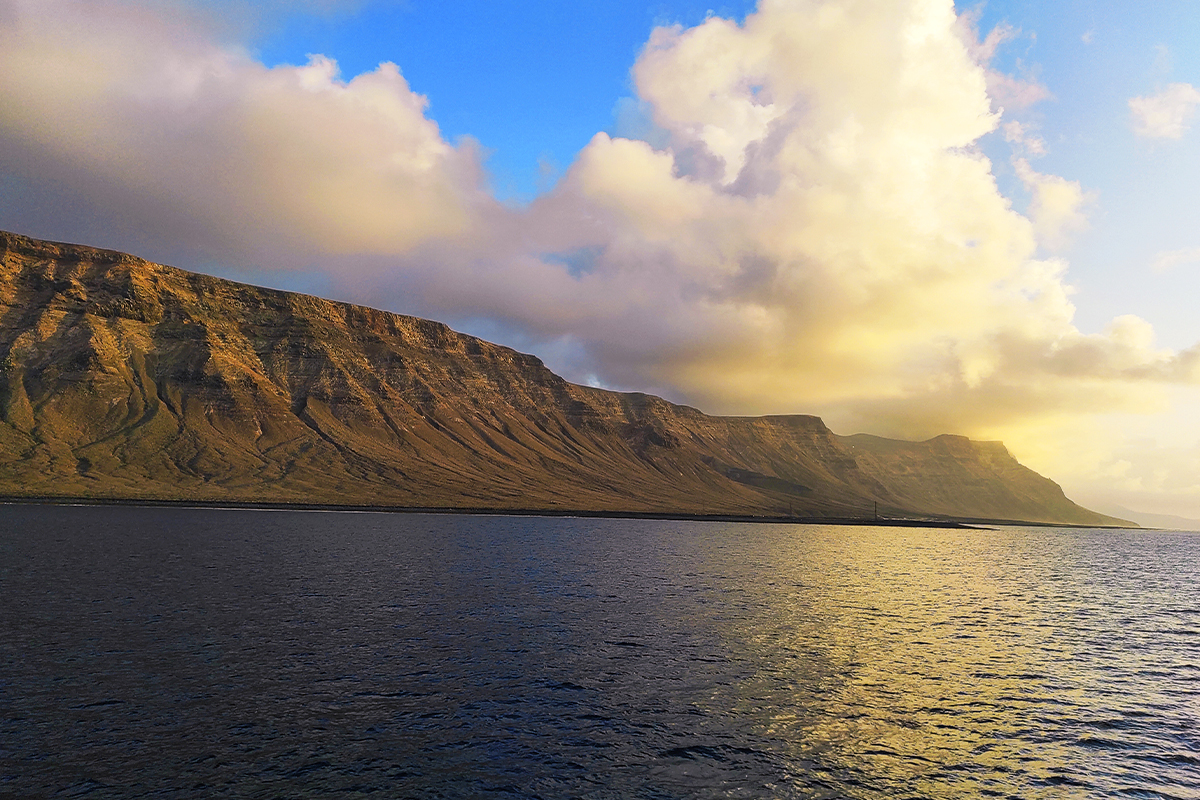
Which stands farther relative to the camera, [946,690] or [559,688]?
[946,690]

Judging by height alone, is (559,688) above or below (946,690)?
below

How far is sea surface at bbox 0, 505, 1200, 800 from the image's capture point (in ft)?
84.7

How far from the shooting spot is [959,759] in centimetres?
2894

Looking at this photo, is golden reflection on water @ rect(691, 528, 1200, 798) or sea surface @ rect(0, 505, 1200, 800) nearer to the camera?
sea surface @ rect(0, 505, 1200, 800)

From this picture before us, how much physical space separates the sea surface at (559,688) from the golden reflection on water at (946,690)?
0.21 m

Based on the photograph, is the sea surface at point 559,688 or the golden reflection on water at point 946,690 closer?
the sea surface at point 559,688

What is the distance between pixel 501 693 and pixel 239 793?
14.9 meters

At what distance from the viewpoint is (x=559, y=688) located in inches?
1474

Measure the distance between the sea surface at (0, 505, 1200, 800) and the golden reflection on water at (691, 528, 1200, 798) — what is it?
21 cm

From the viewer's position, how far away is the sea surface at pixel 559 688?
2581cm

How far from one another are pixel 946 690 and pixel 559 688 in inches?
924

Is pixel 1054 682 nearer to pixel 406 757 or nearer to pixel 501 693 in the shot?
pixel 501 693

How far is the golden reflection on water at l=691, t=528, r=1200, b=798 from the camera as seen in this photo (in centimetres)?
2770

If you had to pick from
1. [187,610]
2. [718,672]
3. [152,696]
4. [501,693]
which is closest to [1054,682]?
[718,672]
